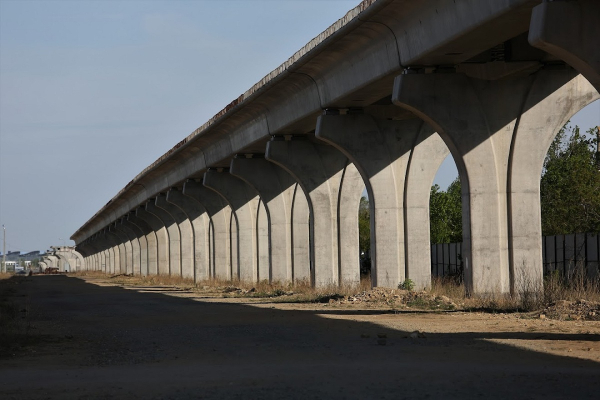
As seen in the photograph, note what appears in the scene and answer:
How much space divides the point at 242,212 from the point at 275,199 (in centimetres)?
703

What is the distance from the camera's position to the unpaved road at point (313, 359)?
873cm

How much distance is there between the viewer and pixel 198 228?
5684 centimetres

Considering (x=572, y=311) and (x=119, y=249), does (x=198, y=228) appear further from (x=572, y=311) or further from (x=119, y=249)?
(x=119, y=249)

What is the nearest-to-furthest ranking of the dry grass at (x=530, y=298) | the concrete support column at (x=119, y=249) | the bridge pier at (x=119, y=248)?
1. the dry grass at (x=530, y=298)
2. the concrete support column at (x=119, y=249)
3. the bridge pier at (x=119, y=248)

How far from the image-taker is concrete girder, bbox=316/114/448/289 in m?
26.1

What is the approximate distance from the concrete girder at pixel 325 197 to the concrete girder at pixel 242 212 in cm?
1115

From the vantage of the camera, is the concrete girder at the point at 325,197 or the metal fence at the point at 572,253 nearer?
the metal fence at the point at 572,253

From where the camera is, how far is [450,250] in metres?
43.6

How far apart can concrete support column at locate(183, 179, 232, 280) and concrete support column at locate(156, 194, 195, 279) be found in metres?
9.84

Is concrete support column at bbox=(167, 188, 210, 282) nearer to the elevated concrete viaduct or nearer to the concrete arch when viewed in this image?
the elevated concrete viaduct

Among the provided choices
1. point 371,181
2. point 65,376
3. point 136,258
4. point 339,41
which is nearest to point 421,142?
point 371,181

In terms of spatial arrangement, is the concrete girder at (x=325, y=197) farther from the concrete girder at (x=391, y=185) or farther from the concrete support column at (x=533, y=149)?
the concrete support column at (x=533, y=149)

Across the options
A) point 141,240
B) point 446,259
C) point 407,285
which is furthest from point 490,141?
point 141,240

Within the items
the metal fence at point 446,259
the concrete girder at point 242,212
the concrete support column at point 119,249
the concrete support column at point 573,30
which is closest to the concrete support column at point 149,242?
the concrete support column at point 119,249
